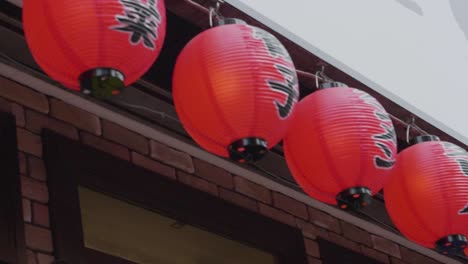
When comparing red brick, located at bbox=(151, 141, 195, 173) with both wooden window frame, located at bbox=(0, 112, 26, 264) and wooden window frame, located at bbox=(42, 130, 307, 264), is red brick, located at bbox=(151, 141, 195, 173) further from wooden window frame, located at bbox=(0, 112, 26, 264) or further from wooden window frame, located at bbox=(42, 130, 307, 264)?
wooden window frame, located at bbox=(0, 112, 26, 264)

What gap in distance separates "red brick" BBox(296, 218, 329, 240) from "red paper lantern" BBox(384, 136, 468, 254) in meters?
1.30

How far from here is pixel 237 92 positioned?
4.29 meters

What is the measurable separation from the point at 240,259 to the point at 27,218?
180cm

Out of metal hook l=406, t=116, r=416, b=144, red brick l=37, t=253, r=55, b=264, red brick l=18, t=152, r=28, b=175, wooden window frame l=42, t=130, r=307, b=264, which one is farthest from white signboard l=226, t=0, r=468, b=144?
red brick l=37, t=253, r=55, b=264

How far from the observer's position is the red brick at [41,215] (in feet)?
16.2

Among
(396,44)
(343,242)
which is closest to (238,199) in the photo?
(343,242)

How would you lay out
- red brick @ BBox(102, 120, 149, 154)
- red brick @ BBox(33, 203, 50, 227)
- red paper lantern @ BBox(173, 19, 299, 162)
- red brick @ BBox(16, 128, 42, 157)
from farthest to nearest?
red brick @ BBox(102, 120, 149, 154) → red brick @ BBox(16, 128, 42, 157) → red brick @ BBox(33, 203, 50, 227) → red paper lantern @ BBox(173, 19, 299, 162)

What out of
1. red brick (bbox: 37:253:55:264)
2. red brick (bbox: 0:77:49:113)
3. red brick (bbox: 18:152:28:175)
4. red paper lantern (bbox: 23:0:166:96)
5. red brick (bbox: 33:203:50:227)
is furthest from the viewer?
red brick (bbox: 0:77:49:113)

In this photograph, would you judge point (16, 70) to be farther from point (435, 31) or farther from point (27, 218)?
point (435, 31)

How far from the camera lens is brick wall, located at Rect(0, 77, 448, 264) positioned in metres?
5.00

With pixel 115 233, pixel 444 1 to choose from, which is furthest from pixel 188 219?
pixel 444 1

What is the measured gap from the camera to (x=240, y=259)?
20.5 feet

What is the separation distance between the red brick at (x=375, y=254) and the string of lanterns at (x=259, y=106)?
175 centimetres

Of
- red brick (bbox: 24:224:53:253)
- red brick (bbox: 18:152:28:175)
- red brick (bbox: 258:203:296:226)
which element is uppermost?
Answer: red brick (bbox: 258:203:296:226)
